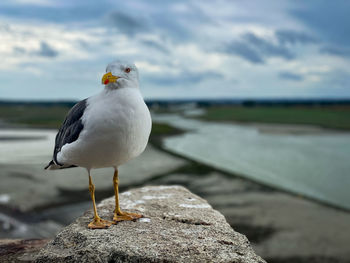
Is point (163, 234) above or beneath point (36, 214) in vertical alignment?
above

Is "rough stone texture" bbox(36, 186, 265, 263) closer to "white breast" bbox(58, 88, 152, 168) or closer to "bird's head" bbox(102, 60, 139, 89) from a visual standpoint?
"white breast" bbox(58, 88, 152, 168)

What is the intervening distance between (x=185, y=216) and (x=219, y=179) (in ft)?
54.1

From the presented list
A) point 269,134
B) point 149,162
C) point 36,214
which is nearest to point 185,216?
point 36,214

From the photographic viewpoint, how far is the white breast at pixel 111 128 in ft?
18.4

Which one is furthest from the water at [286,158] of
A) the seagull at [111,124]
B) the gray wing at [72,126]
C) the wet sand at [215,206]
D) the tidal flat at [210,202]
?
the gray wing at [72,126]

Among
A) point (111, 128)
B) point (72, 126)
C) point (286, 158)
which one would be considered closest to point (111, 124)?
point (111, 128)

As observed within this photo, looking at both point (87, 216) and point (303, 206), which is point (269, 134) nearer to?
point (303, 206)

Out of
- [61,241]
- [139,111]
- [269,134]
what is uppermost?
[139,111]

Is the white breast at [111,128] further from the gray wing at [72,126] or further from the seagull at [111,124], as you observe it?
the gray wing at [72,126]

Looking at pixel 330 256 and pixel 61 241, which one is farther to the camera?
pixel 330 256

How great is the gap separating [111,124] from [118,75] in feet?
2.67

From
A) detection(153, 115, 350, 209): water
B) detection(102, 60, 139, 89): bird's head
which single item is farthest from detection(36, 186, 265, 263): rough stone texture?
detection(153, 115, 350, 209): water

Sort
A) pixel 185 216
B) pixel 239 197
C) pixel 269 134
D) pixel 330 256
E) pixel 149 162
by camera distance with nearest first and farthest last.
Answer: pixel 185 216, pixel 330 256, pixel 239 197, pixel 149 162, pixel 269 134

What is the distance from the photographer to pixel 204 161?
28.4m
